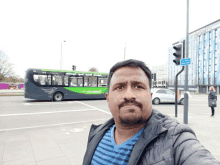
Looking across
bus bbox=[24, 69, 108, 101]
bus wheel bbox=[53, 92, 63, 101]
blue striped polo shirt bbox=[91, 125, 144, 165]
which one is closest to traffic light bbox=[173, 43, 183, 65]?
blue striped polo shirt bbox=[91, 125, 144, 165]

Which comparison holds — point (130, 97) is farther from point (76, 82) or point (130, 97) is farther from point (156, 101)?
point (76, 82)

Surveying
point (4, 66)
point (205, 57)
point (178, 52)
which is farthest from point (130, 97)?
point (205, 57)

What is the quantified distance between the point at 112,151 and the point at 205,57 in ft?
188

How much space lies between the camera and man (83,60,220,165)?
84 centimetres

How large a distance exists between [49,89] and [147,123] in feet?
43.3

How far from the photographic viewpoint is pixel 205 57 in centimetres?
4838

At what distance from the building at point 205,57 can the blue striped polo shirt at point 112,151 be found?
50.8 metres

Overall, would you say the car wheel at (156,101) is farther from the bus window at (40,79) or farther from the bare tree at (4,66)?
the bare tree at (4,66)

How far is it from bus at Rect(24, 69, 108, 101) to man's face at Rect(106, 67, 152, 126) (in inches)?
460

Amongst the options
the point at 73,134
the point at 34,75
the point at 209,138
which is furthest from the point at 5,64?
the point at 209,138

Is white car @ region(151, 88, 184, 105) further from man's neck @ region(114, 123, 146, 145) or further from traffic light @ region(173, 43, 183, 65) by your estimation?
man's neck @ region(114, 123, 146, 145)

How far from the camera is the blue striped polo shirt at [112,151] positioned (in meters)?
0.98

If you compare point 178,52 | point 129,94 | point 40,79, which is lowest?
point 129,94

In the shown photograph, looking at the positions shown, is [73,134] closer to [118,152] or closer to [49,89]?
[118,152]
